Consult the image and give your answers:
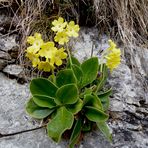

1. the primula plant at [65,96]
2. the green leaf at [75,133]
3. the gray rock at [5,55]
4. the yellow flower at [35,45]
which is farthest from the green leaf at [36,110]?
the gray rock at [5,55]

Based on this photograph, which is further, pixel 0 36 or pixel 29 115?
pixel 0 36

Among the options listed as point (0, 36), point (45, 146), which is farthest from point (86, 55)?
Answer: point (45, 146)

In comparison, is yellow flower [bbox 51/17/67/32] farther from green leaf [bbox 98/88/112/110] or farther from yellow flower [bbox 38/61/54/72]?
green leaf [bbox 98/88/112/110]

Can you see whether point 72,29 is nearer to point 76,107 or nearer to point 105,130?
point 76,107

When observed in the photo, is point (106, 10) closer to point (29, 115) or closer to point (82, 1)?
point (82, 1)

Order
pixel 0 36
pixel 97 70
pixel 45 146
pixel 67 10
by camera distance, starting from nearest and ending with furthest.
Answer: pixel 45 146 < pixel 97 70 < pixel 0 36 < pixel 67 10

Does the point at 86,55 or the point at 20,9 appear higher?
the point at 20,9

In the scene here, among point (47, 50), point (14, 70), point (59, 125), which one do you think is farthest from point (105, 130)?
point (14, 70)
